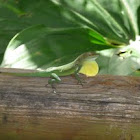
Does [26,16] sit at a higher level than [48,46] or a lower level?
higher

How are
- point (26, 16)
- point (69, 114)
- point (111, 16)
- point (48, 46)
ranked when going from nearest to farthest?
point (69, 114) → point (48, 46) → point (26, 16) → point (111, 16)

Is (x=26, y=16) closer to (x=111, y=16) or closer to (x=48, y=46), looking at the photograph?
(x=48, y=46)

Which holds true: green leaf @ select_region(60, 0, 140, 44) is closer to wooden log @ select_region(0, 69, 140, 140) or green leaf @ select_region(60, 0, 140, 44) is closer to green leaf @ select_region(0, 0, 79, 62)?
green leaf @ select_region(0, 0, 79, 62)

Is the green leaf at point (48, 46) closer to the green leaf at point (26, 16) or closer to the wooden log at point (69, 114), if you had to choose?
the green leaf at point (26, 16)

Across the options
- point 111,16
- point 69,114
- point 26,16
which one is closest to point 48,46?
point 26,16

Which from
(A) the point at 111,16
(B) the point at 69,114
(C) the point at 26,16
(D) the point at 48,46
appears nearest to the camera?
(B) the point at 69,114

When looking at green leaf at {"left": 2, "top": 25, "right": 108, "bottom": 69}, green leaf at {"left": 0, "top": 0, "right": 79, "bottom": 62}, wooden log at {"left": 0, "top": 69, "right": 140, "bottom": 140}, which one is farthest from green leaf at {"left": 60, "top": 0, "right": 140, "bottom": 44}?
wooden log at {"left": 0, "top": 69, "right": 140, "bottom": 140}
